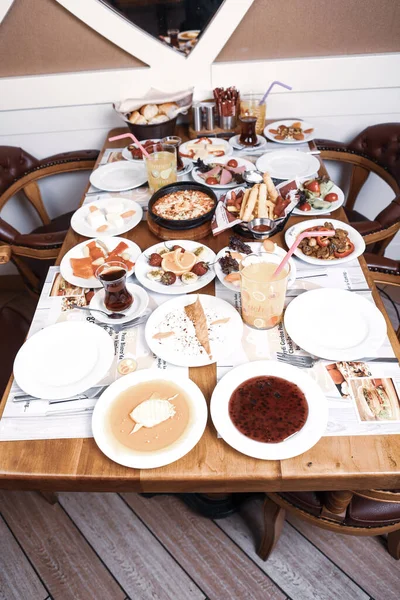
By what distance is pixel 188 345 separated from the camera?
121 centimetres

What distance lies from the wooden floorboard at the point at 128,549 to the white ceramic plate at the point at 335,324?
3.69 ft

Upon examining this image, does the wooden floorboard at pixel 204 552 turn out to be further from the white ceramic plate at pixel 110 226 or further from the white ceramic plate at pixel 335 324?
the white ceramic plate at pixel 110 226

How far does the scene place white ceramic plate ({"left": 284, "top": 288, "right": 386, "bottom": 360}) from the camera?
45.7 inches

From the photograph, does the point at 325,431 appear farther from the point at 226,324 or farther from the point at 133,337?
the point at 133,337

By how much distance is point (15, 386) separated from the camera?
45.7 inches

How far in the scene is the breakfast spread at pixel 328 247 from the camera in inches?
58.0

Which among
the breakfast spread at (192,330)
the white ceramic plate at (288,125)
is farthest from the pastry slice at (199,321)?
the white ceramic plate at (288,125)

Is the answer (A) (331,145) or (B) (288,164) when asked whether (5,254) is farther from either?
(A) (331,145)

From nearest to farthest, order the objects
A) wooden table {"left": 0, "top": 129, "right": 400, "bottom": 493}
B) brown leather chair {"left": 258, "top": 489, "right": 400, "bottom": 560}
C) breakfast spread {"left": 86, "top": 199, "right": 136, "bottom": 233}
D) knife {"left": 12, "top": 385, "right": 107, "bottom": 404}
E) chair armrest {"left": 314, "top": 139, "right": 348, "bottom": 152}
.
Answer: wooden table {"left": 0, "top": 129, "right": 400, "bottom": 493}
knife {"left": 12, "top": 385, "right": 107, "bottom": 404}
brown leather chair {"left": 258, "top": 489, "right": 400, "bottom": 560}
breakfast spread {"left": 86, "top": 199, "right": 136, "bottom": 233}
chair armrest {"left": 314, "top": 139, "right": 348, "bottom": 152}

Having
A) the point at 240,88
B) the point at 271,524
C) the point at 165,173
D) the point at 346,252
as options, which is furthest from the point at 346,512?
the point at 240,88

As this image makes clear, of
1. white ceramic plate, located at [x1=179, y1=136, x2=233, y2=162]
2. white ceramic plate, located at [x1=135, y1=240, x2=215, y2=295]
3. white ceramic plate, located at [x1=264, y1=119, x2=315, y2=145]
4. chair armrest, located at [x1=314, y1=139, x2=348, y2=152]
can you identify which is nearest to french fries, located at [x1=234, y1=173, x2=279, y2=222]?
white ceramic plate, located at [x1=135, y1=240, x2=215, y2=295]

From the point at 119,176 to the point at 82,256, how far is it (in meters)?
0.64

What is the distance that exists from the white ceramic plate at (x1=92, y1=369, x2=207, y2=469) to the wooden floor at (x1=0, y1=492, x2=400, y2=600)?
3.30 feet

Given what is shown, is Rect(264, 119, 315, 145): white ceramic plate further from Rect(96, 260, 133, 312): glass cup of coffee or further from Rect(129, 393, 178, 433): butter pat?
Rect(129, 393, 178, 433): butter pat
